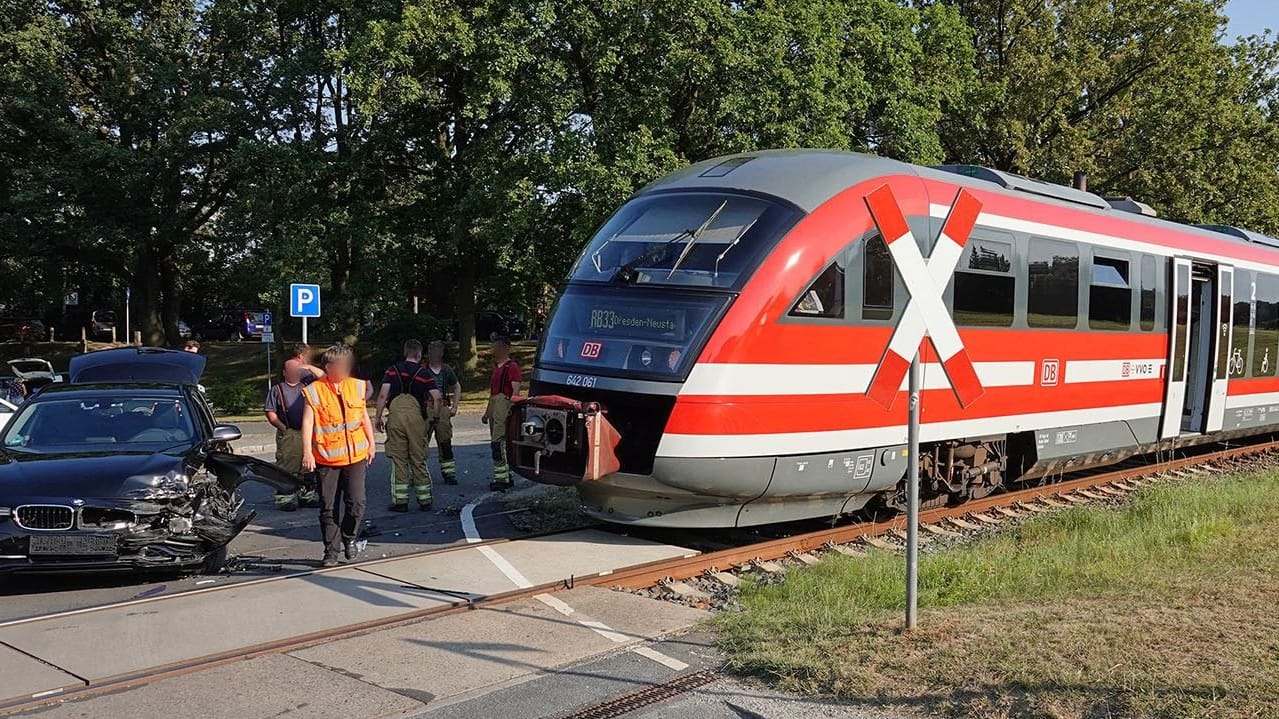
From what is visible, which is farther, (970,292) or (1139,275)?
(1139,275)

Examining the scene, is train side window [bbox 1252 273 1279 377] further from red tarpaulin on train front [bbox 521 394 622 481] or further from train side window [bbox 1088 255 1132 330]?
red tarpaulin on train front [bbox 521 394 622 481]

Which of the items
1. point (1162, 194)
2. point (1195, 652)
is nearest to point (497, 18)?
point (1162, 194)

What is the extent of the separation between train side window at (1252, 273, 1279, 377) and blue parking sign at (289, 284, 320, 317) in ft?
50.8

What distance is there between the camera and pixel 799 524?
32.9 ft

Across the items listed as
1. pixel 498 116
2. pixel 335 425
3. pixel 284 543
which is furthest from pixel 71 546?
pixel 498 116

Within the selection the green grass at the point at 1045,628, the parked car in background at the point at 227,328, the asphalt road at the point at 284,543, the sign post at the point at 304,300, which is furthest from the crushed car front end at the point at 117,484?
the parked car in background at the point at 227,328

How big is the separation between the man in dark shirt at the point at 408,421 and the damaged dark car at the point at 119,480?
1.49 metres

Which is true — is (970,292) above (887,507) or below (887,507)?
above

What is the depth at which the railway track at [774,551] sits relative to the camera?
18.5ft

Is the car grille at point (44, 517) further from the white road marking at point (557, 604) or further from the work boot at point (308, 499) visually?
the work boot at point (308, 499)

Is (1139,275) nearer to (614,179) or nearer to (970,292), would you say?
(970,292)

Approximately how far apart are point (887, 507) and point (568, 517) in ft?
10.5

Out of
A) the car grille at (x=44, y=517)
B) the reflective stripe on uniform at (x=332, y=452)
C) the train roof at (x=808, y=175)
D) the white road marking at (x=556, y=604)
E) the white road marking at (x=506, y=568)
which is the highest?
the train roof at (x=808, y=175)

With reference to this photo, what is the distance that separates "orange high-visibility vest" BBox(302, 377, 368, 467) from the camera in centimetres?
792
